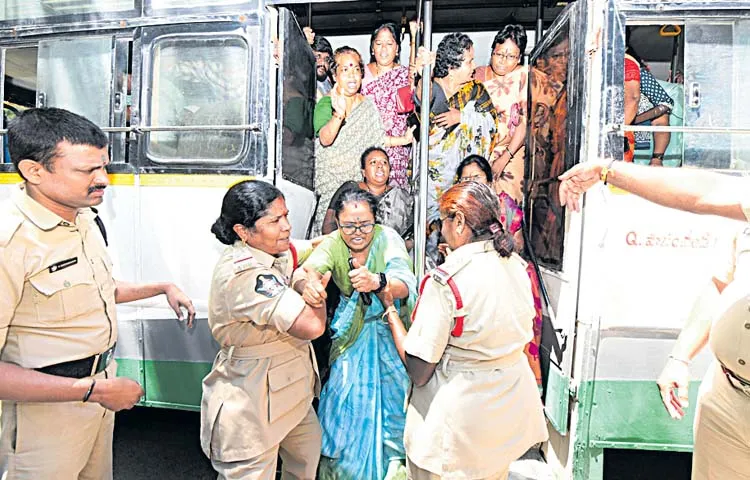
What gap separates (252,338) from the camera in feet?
6.55

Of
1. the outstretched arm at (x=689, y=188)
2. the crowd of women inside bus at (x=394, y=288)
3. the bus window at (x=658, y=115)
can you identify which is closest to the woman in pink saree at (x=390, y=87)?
the crowd of women inside bus at (x=394, y=288)

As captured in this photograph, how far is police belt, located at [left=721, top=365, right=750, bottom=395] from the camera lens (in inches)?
56.6

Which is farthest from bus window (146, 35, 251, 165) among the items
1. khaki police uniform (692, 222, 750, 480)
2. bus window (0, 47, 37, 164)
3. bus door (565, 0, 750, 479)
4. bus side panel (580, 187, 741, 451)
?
khaki police uniform (692, 222, 750, 480)

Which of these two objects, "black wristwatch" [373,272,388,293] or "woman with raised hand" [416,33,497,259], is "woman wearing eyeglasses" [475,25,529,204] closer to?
"woman with raised hand" [416,33,497,259]

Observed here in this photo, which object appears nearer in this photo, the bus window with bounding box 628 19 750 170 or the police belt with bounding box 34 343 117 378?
the police belt with bounding box 34 343 117 378

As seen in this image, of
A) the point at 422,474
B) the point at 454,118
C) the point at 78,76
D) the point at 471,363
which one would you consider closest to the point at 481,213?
the point at 471,363

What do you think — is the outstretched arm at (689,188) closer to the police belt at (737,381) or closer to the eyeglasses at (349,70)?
the police belt at (737,381)

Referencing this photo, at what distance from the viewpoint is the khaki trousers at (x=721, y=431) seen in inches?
57.5

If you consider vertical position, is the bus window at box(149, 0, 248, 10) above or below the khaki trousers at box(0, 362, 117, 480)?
above

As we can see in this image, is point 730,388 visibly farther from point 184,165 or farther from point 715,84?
point 184,165

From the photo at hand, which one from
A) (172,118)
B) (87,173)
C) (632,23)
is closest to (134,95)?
(172,118)

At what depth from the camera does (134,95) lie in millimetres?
2719

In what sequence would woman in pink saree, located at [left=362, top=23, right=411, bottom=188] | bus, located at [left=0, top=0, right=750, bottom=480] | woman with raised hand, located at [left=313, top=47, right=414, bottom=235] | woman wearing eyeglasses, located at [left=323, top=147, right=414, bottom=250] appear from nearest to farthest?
bus, located at [left=0, top=0, right=750, bottom=480], woman wearing eyeglasses, located at [left=323, top=147, right=414, bottom=250], woman with raised hand, located at [left=313, top=47, right=414, bottom=235], woman in pink saree, located at [left=362, top=23, right=411, bottom=188]

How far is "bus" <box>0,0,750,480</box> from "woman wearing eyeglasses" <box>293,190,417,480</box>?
1.24 ft
